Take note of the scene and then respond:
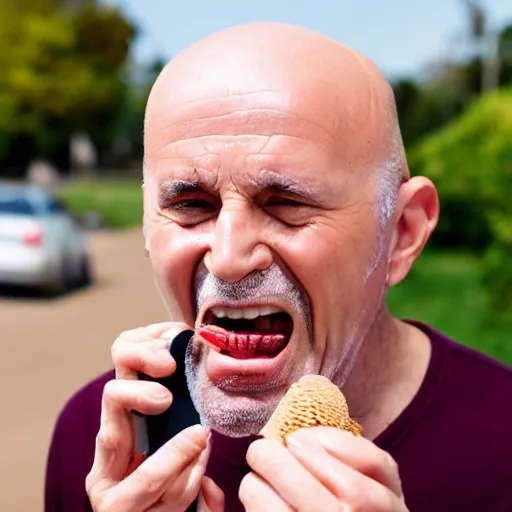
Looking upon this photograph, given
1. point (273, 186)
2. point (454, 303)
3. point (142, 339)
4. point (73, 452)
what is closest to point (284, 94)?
point (273, 186)

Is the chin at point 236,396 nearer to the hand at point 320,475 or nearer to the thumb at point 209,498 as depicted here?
the thumb at point 209,498

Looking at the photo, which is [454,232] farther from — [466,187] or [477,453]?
[477,453]

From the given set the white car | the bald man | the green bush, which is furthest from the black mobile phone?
the white car

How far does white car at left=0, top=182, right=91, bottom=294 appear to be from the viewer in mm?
10047

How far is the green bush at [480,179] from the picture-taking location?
25.5ft

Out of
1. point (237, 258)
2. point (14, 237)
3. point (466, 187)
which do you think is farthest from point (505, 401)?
point (466, 187)

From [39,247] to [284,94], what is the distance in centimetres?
887

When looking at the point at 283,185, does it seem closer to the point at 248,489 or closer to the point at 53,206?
the point at 248,489

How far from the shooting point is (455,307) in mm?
9070

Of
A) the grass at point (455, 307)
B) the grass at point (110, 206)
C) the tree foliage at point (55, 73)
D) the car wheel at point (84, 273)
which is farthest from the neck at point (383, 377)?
the tree foliage at point (55, 73)

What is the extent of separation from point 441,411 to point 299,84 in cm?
79

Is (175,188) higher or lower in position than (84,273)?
higher

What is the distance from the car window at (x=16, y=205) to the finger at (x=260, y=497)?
991 cm

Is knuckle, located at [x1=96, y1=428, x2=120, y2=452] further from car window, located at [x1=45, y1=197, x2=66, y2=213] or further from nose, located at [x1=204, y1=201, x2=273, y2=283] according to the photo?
car window, located at [x1=45, y1=197, x2=66, y2=213]
